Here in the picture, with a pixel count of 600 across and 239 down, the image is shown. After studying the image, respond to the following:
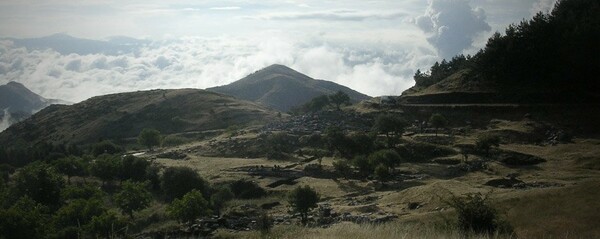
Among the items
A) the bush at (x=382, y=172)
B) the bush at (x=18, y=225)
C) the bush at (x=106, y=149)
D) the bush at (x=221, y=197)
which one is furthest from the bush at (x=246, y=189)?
the bush at (x=106, y=149)

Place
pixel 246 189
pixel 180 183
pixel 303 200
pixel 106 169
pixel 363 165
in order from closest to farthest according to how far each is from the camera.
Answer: pixel 303 200
pixel 246 189
pixel 180 183
pixel 363 165
pixel 106 169

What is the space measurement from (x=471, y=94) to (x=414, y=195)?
55143mm

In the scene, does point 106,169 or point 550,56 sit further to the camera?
point 550,56

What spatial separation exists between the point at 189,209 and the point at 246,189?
15784 millimetres

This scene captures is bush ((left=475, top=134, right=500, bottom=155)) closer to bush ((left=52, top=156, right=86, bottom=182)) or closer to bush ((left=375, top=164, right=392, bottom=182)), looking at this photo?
bush ((left=375, top=164, right=392, bottom=182))

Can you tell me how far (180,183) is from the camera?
60.0 meters

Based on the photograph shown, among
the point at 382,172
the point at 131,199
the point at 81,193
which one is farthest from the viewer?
the point at 81,193

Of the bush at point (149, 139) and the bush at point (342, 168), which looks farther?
the bush at point (149, 139)

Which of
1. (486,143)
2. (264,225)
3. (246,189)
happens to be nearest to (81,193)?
(246,189)

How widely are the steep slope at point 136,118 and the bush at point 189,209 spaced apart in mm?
100627

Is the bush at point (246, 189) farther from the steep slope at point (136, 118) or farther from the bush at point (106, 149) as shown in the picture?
the steep slope at point (136, 118)

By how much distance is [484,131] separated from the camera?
77812mm

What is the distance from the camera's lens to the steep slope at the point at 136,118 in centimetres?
15462

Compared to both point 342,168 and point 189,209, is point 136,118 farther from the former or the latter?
point 189,209
